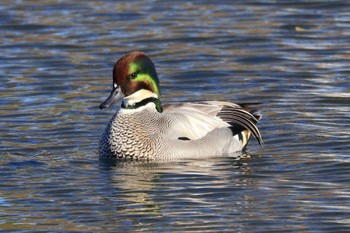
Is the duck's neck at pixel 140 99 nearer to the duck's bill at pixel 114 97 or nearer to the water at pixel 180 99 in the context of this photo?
the duck's bill at pixel 114 97

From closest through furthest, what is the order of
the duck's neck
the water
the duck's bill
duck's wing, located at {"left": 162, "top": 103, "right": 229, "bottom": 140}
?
the water
the duck's bill
duck's wing, located at {"left": 162, "top": 103, "right": 229, "bottom": 140}
the duck's neck

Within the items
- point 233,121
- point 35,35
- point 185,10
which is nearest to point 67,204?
point 233,121

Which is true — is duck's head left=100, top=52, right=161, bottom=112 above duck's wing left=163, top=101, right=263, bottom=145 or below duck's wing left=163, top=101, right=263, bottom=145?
above

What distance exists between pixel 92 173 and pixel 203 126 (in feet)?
4.47

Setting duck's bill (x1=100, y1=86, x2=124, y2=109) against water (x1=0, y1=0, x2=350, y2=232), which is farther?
duck's bill (x1=100, y1=86, x2=124, y2=109)

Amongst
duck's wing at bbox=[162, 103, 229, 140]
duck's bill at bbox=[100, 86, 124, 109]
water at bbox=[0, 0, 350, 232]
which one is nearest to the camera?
water at bbox=[0, 0, 350, 232]

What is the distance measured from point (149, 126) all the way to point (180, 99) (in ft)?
8.90

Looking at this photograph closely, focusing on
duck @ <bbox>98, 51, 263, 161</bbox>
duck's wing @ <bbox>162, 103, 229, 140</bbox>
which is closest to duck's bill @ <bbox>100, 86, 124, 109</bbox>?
duck @ <bbox>98, 51, 263, 161</bbox>

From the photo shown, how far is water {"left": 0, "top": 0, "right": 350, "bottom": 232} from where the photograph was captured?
966 cm

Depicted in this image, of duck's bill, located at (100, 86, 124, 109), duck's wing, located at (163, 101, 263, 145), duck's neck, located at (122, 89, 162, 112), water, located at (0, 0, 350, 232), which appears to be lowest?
water, located at (0, 0, 350, 232)

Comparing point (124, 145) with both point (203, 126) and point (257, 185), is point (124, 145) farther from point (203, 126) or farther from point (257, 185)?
point (257, 185)

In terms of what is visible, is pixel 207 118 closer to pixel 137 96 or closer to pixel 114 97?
pixel 137 96

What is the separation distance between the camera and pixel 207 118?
12094 mm

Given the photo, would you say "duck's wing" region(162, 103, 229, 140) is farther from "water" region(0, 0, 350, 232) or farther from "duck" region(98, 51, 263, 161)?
"water" region(0, 0, 350, 232)
